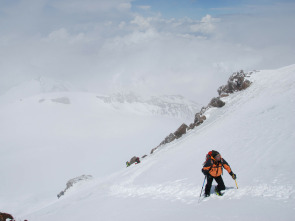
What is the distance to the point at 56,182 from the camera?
5989 inches

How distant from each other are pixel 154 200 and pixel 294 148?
26.6 feet

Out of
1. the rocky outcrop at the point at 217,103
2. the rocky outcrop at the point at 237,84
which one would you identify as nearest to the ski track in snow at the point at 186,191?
the rocky outcrop at the point at 217,103

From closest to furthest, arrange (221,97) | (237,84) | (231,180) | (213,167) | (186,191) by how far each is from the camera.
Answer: (213,167), (231,180), (186,191), (221,97), (237,84)

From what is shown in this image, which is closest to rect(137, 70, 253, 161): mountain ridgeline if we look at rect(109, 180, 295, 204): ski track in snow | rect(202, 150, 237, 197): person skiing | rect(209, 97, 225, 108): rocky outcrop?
rect(209, 97, 225, 108): rocky outcrop

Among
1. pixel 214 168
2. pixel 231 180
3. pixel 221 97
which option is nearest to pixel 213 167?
pixel 214 168

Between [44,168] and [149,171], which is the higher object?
[44,168]

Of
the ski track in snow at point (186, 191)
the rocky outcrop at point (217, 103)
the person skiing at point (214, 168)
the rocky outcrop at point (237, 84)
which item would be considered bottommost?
the ski track in snow at point (186, 191)

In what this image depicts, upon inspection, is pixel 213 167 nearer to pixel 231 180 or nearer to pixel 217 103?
pixel 231 180

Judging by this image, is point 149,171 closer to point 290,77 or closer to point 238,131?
point 238,131

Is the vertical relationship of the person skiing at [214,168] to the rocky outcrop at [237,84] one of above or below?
below

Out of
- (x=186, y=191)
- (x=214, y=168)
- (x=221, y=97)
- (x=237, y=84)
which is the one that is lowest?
(x=186, y=191)

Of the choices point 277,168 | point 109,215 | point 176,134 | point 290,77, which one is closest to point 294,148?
point 277,168

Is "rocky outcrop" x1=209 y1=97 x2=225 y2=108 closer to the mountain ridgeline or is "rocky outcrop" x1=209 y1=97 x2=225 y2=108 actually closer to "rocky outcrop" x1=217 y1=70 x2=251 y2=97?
the mountain ridgeline

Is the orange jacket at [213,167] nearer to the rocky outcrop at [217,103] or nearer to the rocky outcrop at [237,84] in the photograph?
the rocky outcrop at [217,103]
